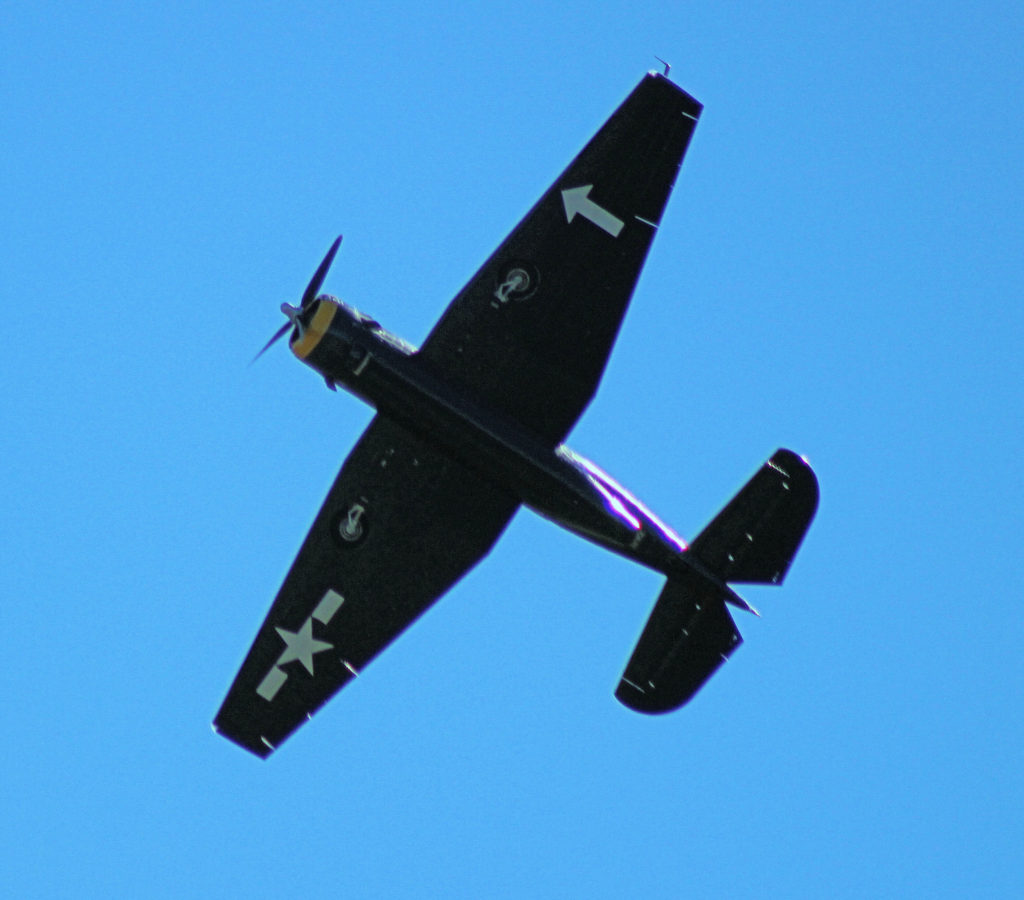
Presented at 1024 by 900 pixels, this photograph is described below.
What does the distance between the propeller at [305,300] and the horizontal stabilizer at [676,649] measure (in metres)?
5.56

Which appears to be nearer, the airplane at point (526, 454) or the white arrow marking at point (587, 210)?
the airplane at point (526, 454)

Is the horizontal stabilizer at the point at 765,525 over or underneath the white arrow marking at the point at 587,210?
underneath

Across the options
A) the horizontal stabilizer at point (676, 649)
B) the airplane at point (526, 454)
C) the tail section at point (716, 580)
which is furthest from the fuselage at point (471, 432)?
the horizontal stabilizer at point (676, 649)

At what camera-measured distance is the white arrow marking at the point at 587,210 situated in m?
22.0

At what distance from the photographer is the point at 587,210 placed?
22000mm

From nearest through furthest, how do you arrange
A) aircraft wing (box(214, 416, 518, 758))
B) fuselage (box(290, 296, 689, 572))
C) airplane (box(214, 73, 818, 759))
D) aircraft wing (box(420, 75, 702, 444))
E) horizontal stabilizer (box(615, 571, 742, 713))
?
fuselage (box(290, 296, 689, 572)) < airplane (box(214, 73, 818, 759)) < horizontal stabilizer (box(615, 571, 742, 713)) < aircraft wing (box(420, 75, 702, 444)) < aircraft wing (box(214, 416, 518, 758))

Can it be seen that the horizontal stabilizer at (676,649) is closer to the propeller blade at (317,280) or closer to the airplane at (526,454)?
the airplane at (526,454)

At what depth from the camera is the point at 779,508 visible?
69.8 feet

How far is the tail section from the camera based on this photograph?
838 inches

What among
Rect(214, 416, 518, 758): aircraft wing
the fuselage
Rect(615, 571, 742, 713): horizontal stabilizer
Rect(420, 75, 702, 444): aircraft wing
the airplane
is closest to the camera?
the fuselage

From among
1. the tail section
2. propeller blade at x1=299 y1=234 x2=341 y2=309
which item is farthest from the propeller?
the tail section

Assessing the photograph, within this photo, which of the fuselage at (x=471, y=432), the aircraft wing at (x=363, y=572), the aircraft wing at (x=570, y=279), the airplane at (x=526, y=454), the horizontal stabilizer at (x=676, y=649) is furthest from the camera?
the aircraft wing at (x=363, y=572)

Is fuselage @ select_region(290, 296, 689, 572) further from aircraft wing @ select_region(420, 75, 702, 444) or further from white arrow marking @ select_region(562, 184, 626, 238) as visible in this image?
white arrow marking @ select_region(562, 184, 626, 238)

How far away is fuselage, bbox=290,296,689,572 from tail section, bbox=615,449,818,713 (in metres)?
0.39
